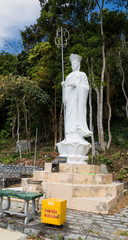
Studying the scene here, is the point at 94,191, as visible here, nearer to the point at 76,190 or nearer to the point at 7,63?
the point at 76,190

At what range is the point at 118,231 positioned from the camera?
11.7 ft

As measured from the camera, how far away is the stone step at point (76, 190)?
5184mm

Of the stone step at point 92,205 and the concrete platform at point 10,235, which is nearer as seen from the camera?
the concrete platform at point 10,235

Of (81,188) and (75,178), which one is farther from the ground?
(75,178)

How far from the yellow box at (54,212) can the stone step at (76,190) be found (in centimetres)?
135

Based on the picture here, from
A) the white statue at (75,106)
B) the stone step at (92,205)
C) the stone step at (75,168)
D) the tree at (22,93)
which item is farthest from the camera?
the tree at (22,93)

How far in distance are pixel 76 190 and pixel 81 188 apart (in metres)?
0.16

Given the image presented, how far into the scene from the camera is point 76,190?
206 inches

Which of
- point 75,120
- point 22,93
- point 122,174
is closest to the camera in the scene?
point 75,120

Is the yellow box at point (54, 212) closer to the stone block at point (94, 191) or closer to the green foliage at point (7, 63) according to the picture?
the stone block at point (94, 191)

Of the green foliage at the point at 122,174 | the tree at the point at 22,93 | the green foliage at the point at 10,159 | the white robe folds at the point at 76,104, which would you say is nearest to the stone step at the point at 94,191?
the white robe folds at the point at 76,104

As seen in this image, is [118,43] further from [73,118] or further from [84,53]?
[73,118]

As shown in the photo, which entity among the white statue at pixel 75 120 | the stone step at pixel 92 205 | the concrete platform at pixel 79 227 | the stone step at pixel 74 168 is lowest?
the concrete platform at pixel 79 227

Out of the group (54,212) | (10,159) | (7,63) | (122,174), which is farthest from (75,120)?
(7,63)
